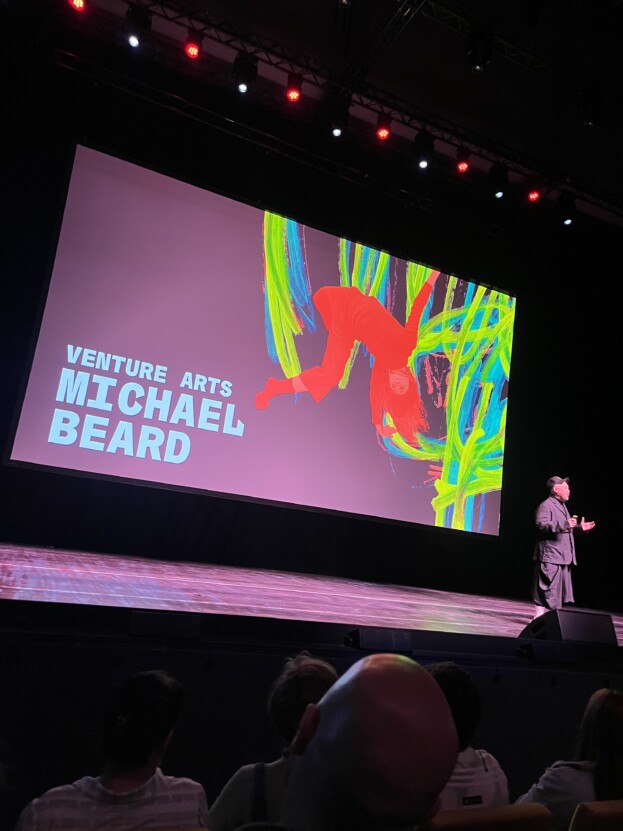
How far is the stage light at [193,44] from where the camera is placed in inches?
202

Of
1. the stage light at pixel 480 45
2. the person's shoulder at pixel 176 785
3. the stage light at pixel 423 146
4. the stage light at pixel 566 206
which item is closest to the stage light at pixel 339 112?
the stage light at pixel 423 146

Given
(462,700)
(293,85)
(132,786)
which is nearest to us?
(132,786)

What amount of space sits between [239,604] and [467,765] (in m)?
1.82

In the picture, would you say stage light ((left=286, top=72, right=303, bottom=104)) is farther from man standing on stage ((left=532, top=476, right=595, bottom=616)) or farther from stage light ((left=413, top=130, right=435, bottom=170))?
man standing on stage ((left=532, top=476, right=595, bottom=616))

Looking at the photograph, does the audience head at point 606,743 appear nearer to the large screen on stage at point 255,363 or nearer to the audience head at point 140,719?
the audience head at point 140,719

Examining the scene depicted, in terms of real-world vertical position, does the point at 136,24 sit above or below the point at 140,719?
above

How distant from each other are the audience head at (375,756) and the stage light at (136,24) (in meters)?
5.56

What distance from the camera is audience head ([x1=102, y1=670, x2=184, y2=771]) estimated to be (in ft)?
3.81

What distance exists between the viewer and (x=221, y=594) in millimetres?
3477

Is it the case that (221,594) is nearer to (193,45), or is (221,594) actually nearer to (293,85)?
(193,45)

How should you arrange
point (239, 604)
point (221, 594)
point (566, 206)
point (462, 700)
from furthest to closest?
point (566, 206), point (221, 594), point (239, 604), point (462, 700)

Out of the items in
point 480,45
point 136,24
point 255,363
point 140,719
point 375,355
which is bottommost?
point 140,719

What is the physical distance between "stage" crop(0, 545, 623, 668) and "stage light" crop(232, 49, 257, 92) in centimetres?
391

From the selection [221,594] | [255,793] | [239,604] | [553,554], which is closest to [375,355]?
[553,554]
